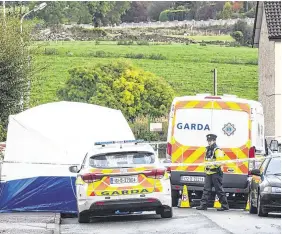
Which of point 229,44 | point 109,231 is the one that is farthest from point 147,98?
point 109,231

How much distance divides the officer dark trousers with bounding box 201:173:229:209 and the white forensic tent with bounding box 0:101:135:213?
8.92 feet

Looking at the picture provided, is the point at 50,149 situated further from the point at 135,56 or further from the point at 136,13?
the point at 136,13

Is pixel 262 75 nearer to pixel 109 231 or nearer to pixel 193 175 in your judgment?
pixel 193 175

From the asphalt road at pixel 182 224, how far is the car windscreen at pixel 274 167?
86 cm

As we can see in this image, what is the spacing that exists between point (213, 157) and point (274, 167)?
1.71m

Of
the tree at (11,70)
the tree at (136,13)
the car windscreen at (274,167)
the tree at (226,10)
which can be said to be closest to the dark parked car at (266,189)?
the car windscreen at (274,167)

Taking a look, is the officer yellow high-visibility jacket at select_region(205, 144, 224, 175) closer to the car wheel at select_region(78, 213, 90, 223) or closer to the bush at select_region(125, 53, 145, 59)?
the car wheel at select_region(78, 213, 90, 223)

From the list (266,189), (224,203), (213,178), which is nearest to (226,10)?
(224,203)

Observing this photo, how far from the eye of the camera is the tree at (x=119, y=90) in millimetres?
81750

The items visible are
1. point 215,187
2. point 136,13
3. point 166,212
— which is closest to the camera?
point 166,212

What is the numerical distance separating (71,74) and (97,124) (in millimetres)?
61231

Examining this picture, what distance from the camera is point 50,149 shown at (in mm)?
23094

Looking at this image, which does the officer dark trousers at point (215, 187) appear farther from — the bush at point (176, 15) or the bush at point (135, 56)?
the bush at point (176, 15)

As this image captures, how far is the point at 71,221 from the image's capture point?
20391 mm
